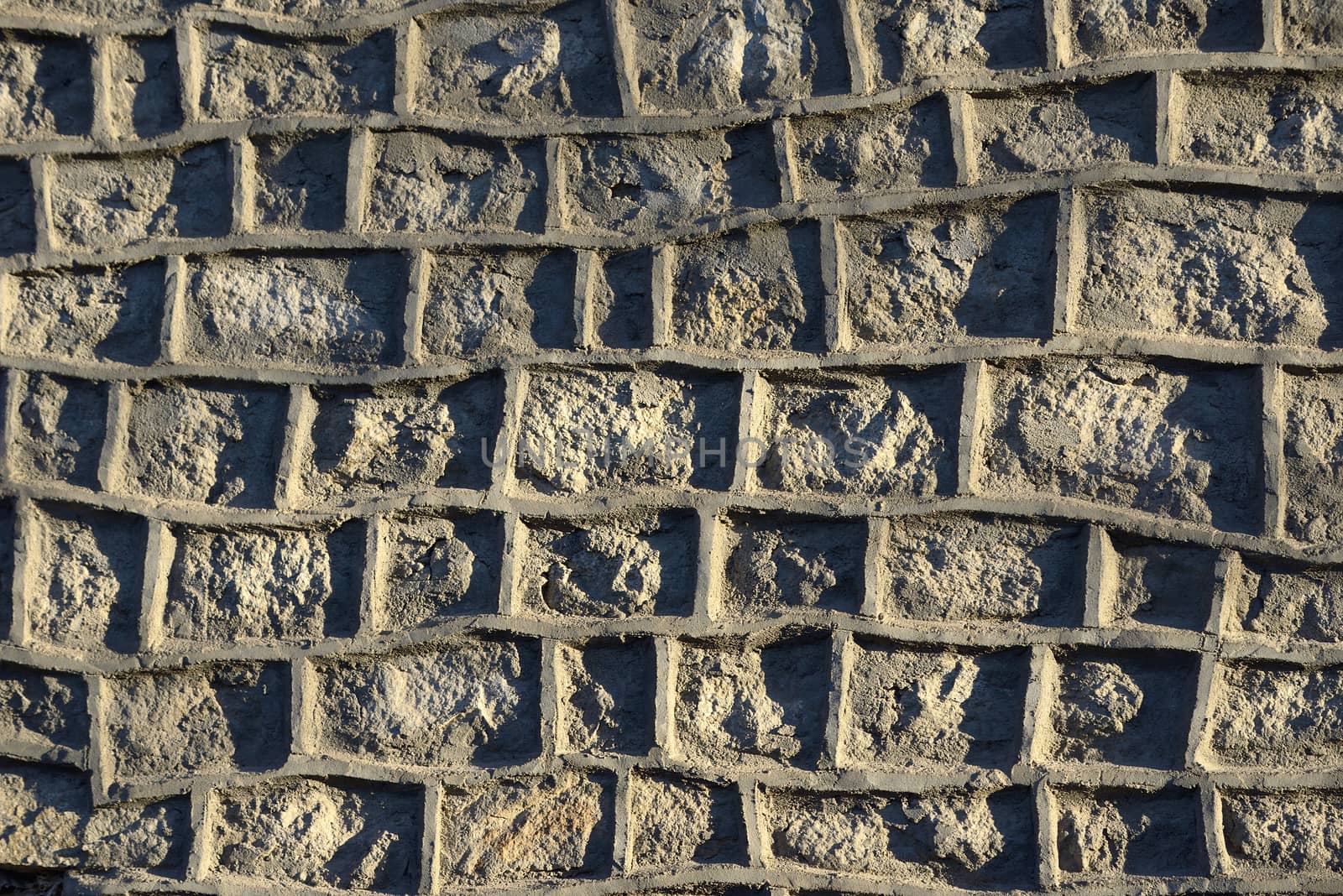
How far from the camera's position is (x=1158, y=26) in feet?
5.32

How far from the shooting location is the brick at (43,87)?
5.52 ft

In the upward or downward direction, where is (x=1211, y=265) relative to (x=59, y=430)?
upward

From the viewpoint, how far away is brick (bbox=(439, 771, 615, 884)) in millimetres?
1589

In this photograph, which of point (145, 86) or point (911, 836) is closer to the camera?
point (911, 836)

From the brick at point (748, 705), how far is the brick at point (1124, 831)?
36 centimetres

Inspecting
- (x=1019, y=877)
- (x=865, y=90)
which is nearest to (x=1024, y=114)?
(x=865, y=90)

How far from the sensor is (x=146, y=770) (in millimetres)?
1610

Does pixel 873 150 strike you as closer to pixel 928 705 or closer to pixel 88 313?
pixel 928 705

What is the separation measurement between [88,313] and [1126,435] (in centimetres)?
153

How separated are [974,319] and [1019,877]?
793mm

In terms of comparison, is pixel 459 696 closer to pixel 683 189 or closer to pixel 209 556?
pixel 209 556

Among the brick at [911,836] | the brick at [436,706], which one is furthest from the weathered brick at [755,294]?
the brick at [911,836]

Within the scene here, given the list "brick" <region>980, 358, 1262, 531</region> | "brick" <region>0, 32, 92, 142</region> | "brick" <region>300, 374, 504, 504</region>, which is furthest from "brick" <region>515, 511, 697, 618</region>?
"brick" <region>0, 32, 92, 142</region>

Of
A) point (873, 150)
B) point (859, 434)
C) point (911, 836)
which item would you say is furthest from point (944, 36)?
point (911, 836)
